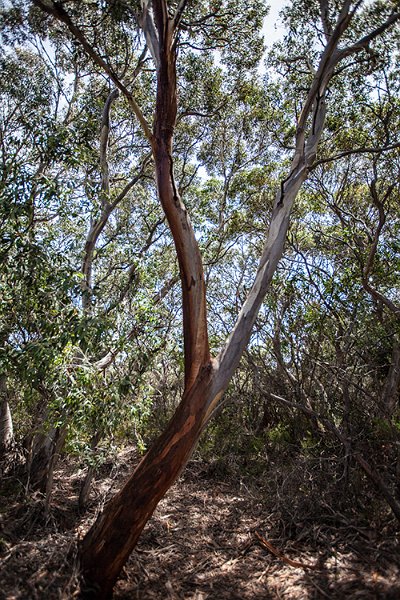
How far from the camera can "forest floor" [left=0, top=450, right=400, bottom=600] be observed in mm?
3588

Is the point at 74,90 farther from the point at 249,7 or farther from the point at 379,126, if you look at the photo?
the point at 379,126

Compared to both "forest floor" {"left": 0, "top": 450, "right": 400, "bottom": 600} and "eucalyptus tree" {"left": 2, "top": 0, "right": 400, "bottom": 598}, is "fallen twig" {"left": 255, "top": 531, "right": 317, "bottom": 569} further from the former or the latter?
"eucalyptus tree" {"left": 2, "top": 0, "right": 400, "bottom": 598}

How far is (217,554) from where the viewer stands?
181 inches

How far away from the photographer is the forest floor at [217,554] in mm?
3588

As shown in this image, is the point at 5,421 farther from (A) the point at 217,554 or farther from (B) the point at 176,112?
(B) the point at 176,112

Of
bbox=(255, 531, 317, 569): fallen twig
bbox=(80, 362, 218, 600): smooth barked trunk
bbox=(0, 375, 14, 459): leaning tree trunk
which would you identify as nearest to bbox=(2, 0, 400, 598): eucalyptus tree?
bbox=(80, 362, 218, 600): smooth barked trunk

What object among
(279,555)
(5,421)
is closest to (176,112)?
(279,555)

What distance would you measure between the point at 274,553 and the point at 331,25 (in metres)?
6.85

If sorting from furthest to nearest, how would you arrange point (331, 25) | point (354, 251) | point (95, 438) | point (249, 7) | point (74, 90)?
1. point (74, 90)
2. point (249, 7)
3. point (354, 251)
4. point (331, 25)
5. point (95, 438)

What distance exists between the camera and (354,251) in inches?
270

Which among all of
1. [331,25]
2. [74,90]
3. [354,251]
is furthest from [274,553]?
[74,90]

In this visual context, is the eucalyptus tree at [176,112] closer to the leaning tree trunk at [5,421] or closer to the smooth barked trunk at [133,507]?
the smooth barked trunk at [133,507]

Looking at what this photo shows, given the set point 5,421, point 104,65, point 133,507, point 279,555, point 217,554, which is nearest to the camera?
point 133,507

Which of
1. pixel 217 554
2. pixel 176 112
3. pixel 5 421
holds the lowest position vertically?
pixel 217 554
